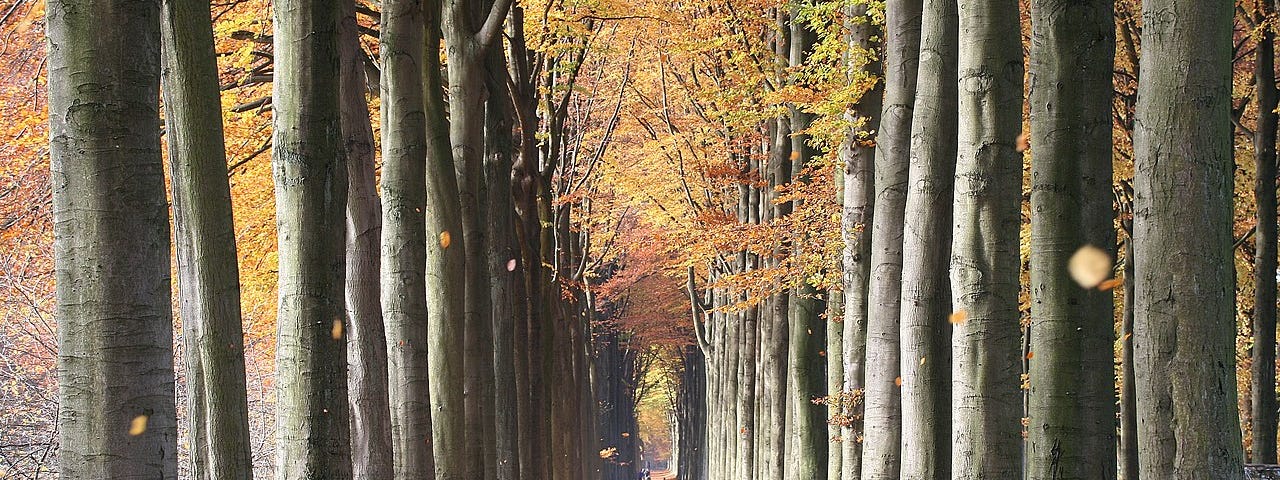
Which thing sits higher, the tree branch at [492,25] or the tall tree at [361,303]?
the tree branch at [492,25]

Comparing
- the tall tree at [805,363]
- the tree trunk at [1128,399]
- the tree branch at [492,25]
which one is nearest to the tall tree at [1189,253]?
the tree branch at [492,25]

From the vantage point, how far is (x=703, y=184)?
922 inches

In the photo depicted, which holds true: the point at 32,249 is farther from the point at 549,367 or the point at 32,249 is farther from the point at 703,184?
the point at 703,184

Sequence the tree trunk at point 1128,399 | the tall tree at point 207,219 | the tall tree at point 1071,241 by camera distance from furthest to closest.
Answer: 1. the tree trunk at point 1128,399
2. the tall tree at point 1071,241
3. the tall tree at point 207,219

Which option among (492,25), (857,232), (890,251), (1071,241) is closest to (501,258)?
(492,25)

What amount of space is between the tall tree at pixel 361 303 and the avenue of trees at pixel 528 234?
22 mm

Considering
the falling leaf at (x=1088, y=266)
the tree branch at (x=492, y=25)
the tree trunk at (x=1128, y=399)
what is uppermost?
the tree branch at (x=492, y=25)

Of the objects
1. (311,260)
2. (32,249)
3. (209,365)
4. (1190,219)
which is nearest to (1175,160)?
(1190,219)

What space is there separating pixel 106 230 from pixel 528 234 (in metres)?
11.6

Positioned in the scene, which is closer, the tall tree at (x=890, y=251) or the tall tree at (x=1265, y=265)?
the tall tree at (x=890, y=251)

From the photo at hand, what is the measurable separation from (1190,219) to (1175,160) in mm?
308

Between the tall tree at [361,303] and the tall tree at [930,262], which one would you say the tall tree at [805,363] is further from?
the tall tree at [361,303]

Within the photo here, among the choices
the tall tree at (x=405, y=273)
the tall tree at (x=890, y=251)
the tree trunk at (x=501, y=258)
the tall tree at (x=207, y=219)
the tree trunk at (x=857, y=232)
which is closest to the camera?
the tall tree at (x=207, y=219)

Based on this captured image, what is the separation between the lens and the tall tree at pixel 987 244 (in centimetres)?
700
